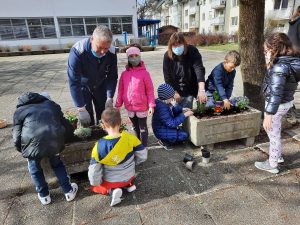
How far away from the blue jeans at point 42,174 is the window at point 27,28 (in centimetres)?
2362

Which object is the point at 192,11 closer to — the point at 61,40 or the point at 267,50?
the point at 61,40

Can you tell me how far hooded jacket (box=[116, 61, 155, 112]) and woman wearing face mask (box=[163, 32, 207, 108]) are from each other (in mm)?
588

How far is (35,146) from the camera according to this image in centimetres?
229

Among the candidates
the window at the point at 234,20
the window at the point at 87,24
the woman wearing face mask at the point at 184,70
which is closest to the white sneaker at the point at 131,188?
the woman wearing face mask at the point at 184,70

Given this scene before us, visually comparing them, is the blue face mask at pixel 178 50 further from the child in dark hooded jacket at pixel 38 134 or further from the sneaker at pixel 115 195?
the sneaker at pixel 115 195

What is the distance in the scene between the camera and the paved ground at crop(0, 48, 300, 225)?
2.34 m

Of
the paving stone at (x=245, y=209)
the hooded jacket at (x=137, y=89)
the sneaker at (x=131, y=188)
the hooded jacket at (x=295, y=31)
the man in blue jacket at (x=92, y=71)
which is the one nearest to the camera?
the paving stone at (x=245, y=209)

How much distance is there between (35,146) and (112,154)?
719 millimetres

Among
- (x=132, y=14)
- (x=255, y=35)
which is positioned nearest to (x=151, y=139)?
(x=255, y=35)

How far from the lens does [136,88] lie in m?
3.14

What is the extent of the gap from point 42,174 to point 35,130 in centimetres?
53

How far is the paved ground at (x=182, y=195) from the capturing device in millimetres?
2336

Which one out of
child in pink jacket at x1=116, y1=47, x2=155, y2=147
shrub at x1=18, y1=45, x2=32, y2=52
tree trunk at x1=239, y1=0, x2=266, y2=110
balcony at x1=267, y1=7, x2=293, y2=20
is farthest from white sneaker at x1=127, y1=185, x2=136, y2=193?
balcony at x1=267, y1=7, x2=293, y2=20

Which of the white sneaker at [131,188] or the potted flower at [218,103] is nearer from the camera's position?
the white sneaker at [131,188]
